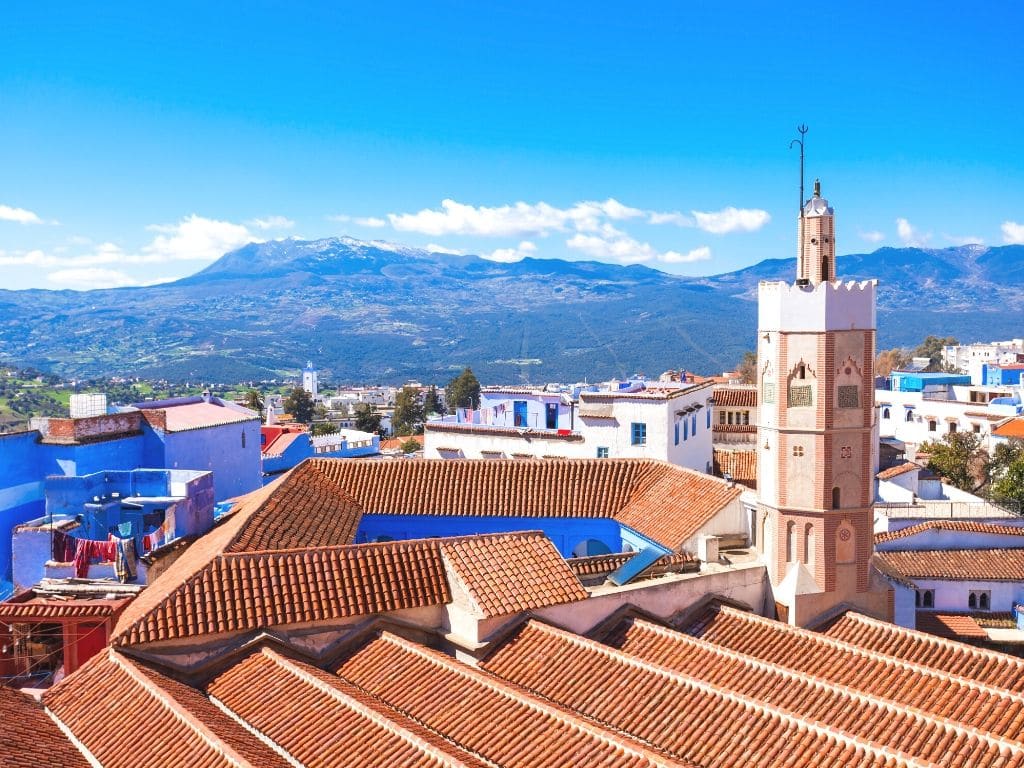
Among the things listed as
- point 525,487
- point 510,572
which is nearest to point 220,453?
point 525,487

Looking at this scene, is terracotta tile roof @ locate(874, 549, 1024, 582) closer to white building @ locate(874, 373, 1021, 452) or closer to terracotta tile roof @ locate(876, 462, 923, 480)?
terracotta tile roof @ locate(876, 462, 923, 480)

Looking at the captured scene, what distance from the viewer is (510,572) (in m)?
14.2

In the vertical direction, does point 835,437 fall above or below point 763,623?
above

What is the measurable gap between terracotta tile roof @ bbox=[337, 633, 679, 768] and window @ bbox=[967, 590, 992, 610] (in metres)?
18.1

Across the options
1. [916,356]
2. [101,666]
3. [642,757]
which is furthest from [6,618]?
[916,356]

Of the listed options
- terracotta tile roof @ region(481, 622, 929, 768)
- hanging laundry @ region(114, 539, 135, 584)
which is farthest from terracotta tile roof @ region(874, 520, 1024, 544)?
hanging laundry @ region(114, 539, 135, 584)

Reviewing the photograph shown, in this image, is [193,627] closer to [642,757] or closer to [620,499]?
[642,757]

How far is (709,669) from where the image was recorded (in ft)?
40.1

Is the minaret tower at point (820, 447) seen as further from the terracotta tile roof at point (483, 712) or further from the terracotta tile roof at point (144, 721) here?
the terracotta tile roof at point (144, 721)

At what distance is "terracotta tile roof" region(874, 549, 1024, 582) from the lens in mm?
24375

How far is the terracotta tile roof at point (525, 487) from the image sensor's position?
20688 mm

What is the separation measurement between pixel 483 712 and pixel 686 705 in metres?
2.42

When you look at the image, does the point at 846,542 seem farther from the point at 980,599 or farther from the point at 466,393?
the point at 466,393

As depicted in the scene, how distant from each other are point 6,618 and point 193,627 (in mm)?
3566
